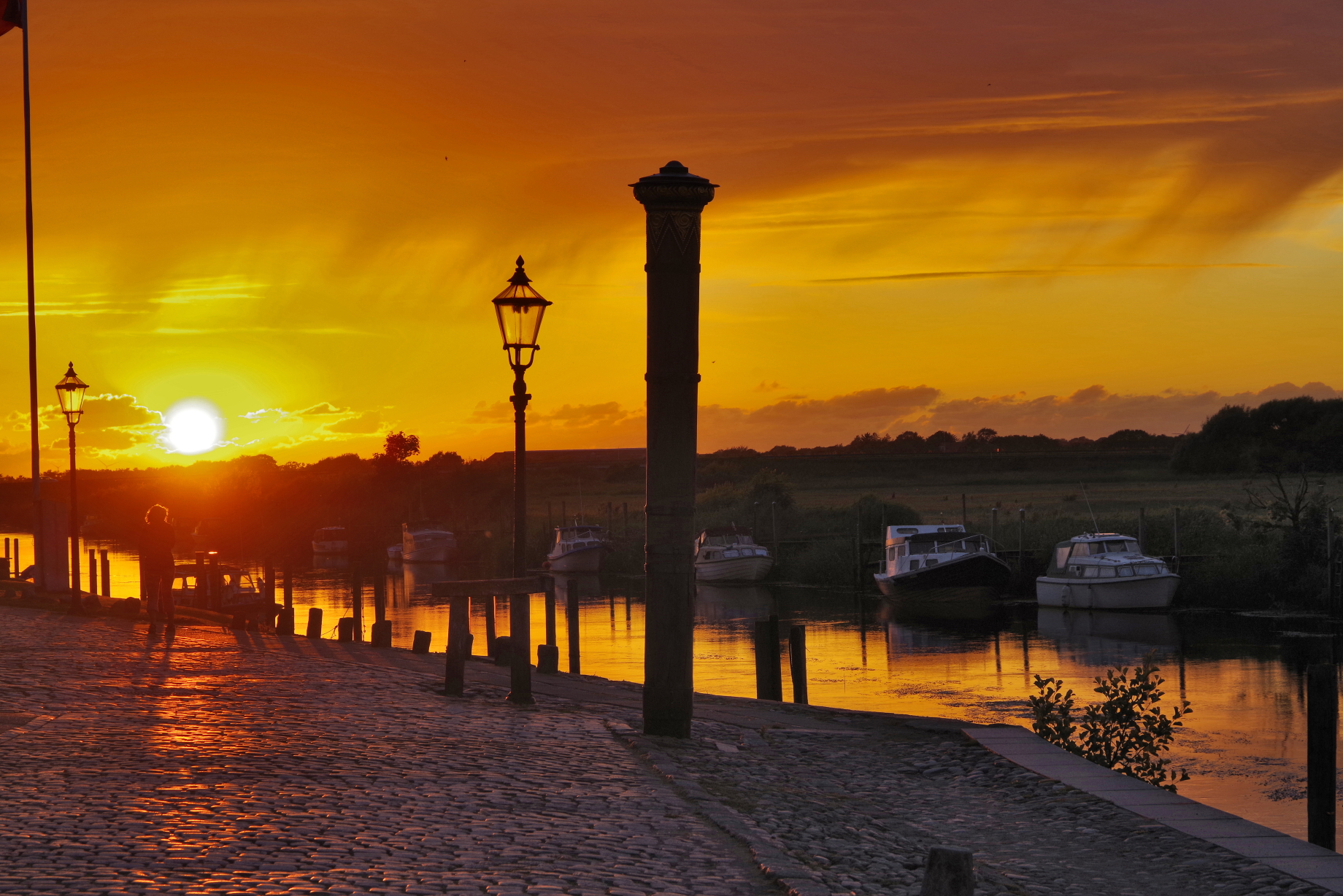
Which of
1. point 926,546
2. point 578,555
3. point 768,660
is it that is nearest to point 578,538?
point 578,555

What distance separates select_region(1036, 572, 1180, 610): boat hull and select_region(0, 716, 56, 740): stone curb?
33491mm

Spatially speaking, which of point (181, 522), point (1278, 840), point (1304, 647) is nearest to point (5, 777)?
point (1278, 840)

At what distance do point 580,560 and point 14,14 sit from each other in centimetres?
3778

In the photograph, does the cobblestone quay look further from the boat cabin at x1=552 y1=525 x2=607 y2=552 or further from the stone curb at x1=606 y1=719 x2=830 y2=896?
the boat cabin at x1=552 y1=525 x2=607 y2=552

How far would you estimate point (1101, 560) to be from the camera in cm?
4041

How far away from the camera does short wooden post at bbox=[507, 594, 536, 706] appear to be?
12.8m

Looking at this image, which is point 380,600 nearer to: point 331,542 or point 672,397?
point 672,397

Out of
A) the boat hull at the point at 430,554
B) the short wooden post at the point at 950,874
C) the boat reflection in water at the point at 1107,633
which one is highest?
the short wooden post at the point at 950,874

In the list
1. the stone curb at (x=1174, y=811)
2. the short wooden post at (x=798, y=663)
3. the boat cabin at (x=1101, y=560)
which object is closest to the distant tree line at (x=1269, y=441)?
the boat cabin at (x=1101, y=560)

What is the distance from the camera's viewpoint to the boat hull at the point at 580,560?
61969 millimetres

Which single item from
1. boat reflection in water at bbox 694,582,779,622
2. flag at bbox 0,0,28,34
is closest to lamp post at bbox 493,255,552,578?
flag at bbox 0,0,28,34

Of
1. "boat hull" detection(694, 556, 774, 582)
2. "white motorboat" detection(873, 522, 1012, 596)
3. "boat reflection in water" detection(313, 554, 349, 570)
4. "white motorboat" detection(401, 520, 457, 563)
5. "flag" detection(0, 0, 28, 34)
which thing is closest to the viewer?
"flag" detection(0, 0, 28, 34)

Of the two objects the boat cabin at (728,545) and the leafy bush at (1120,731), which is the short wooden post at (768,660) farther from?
the boat cabin at (728,545)

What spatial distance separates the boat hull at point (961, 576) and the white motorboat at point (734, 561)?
8.70m
